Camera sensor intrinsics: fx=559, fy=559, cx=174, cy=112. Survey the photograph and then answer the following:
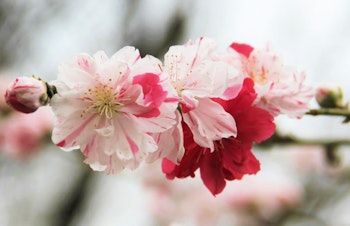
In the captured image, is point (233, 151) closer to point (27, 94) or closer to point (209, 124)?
point (209, 124)

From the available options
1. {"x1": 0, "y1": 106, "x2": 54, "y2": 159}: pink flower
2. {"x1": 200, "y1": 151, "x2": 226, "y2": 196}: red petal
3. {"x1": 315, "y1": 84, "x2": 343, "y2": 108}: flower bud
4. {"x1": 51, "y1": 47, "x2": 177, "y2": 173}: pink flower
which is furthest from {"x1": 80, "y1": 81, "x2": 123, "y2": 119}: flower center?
{"x1": 0, "y1": 106, "x2": 54, "y2": 159}: pink flower

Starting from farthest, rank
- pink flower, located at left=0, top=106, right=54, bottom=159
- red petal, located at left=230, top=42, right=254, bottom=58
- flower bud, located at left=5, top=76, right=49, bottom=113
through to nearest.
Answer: pink flower, located at left=0, top=106, right=54, bottom=159
red petal, located at left=230, top=42, right=254, bottom=58
flower bud, located at left=5, top=76, right=49, bottom=113

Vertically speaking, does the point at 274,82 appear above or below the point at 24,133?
above

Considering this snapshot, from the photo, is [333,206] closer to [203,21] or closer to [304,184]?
[304,184]

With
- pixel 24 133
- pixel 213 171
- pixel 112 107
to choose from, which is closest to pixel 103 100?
pixel 112 107

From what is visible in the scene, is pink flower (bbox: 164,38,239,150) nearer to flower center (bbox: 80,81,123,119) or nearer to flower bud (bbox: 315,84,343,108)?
flower center (bbox: 80,81,123,119)

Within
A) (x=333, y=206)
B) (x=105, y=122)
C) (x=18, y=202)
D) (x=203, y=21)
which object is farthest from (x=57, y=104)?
(x=203, y=21)
